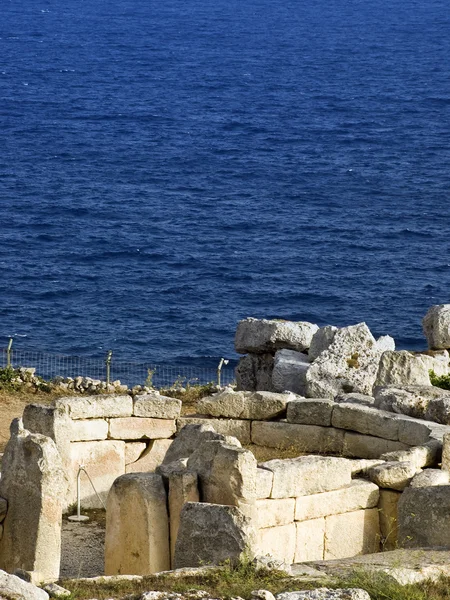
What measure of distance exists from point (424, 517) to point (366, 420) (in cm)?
392

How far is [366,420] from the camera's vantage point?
19.9 metres

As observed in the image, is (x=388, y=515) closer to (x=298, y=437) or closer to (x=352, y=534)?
(x=352, y=534)

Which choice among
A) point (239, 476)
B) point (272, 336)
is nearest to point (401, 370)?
point (272, 336)

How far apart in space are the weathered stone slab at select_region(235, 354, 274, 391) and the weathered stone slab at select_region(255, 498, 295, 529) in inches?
378

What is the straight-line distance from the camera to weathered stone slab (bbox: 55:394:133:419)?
778 inches

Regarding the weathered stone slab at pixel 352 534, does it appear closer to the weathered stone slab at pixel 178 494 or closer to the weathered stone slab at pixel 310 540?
the weathered stone slab at pixel 310 540

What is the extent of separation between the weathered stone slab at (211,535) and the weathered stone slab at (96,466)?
5.00 m

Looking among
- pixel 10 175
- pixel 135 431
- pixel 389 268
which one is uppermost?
pixel 10 175

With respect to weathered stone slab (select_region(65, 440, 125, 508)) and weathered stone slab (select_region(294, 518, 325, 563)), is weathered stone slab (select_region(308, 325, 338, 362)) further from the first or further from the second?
weathered stone slab (select_region(294, 518, 325, 563))

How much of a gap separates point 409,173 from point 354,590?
87686 millimetres

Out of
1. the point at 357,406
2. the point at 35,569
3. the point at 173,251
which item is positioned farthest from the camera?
the point at 173,251

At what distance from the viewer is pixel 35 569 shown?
14609 mm

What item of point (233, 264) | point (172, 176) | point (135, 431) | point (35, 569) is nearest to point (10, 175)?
point (172, 176)

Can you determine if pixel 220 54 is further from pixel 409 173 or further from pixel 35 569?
pixel 35 569
